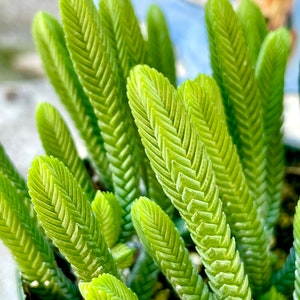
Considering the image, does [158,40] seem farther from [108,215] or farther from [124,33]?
[108,215]

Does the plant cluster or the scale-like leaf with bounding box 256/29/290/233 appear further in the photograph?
the scale-like leaf with bounding box 256/29/290/233

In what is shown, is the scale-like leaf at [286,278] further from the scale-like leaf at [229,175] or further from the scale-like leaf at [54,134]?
the scale-like leaf at [54,134]

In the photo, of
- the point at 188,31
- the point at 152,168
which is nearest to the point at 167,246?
the point at 152,168

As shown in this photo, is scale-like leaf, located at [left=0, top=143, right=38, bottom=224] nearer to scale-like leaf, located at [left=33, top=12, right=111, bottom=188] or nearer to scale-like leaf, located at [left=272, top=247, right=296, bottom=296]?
scale-like leaf, located at [left=33, top=12, right=111, bottom=188]

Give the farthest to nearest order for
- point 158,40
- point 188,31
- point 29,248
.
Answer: point 188,31 < point 158,40 < point 29,248

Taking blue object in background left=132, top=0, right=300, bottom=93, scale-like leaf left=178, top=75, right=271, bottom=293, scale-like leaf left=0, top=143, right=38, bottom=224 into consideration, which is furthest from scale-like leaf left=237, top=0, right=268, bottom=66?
blue object in background left=132, top=0, right=300, bottom=93

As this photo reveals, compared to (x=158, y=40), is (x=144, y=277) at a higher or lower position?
lower

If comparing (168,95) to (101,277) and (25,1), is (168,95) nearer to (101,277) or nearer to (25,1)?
(101,277)

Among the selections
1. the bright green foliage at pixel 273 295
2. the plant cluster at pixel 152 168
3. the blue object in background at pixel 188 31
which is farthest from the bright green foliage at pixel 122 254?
the blue object in background at pixel 188 31
